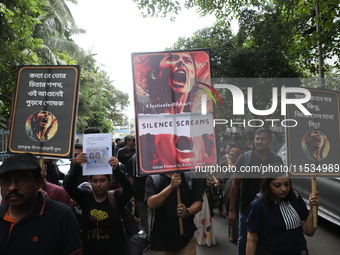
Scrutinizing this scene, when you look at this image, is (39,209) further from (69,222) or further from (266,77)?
(266,77)

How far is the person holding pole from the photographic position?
336 centimetres

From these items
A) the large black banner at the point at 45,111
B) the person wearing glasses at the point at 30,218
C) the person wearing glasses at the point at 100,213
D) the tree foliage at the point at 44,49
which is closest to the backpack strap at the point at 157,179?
the person wearing glasses at the point at 100,213

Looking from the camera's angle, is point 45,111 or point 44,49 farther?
point 44,49

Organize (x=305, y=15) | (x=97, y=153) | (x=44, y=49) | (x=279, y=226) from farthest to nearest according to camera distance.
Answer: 1. (x=44, y=49)
2. (x=305, y=15)
3. (x=97, y=153)
4. (x=279, y=226)

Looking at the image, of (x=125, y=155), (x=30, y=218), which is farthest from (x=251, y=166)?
(x=125, y=155)

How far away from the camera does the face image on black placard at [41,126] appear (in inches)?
134

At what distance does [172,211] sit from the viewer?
3461 millimetres

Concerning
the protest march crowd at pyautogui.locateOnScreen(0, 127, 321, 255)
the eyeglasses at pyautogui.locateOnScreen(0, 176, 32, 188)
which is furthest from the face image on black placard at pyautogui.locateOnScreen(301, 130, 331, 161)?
the eyeglasses at pyautogui.locateOnScreen(0, 176, 32, 188)

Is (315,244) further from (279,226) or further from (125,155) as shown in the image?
(125,155)

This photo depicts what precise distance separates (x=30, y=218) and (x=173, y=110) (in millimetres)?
1851

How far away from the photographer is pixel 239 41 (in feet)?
59.3

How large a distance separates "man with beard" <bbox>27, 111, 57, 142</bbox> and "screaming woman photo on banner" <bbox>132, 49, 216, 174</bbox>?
848 mm

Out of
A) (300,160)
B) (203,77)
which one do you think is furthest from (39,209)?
(300,160)

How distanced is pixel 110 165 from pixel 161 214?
A: 711 millimetres
